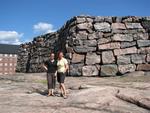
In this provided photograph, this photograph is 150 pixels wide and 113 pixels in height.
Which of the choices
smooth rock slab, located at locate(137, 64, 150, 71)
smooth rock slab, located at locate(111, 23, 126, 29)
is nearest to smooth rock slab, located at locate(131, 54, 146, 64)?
smooth rock slab, located at locate(137, 64, 150, 71)

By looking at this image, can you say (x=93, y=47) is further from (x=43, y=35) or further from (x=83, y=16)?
(x=43, y=35)

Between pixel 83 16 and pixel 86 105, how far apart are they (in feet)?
25.1

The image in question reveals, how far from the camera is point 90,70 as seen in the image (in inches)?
591

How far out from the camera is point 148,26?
1543 centimetres

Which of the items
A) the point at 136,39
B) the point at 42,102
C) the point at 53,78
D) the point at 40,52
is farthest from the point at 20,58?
the point at 42,102

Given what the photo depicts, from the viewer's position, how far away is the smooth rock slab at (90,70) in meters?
15.0

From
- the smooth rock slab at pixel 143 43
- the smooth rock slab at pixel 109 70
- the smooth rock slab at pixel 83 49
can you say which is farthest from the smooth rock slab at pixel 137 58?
the smooth rock slab at pixel 83 49

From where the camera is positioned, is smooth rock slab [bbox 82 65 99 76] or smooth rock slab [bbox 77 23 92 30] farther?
smooth rock slab [bbox 77 23 92 30]

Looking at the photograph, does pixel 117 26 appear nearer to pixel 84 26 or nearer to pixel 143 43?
pixel 143 43

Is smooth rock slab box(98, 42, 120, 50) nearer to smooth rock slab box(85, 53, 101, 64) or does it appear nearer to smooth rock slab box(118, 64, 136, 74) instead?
smooth rock slab box(85, 53, 101, 64)

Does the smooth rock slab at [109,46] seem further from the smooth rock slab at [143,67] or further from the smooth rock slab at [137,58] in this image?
the smooth rock slab at [143,67]

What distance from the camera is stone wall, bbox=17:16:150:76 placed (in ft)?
49.1

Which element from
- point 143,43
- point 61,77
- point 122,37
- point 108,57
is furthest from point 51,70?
point 143,43

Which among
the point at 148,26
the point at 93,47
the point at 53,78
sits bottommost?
the point at 53,78
